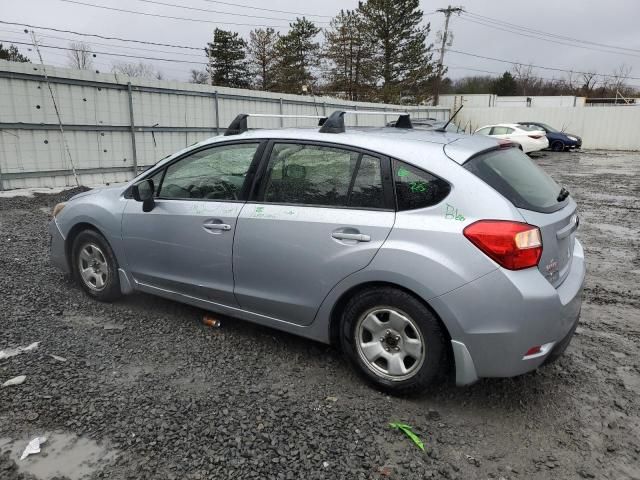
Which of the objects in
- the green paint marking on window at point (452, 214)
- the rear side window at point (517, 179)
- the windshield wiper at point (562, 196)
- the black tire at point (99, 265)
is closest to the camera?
the green paint marking on window at point (452, 214)

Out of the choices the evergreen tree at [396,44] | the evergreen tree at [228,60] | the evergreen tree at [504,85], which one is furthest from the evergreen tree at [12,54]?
the evergreen tree at [504,85]

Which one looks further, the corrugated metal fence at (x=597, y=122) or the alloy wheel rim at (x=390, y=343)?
the corrugated metal fence at (x=597, y=122)

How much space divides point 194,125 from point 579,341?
11125 millimetres

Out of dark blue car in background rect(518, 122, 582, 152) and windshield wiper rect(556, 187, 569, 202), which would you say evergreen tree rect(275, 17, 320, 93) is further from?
windshield wiper rect(556, 187, 569, 202)

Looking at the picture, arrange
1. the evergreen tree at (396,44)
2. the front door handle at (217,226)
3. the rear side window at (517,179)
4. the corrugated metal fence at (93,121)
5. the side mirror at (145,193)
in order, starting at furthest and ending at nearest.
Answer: the evergreen tree at (396,44), the corrugated metal fence at (93,121), the side mirror at (145,193), the front door handle at (217,226), the rear side window at (517,179)

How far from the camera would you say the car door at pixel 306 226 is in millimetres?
2875

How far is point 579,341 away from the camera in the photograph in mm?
3771

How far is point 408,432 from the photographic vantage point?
8.55 ft

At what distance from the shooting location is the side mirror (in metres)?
3.79

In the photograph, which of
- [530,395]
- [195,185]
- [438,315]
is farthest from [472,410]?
[195,185]

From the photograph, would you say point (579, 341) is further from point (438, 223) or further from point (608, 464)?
point (438, 223)

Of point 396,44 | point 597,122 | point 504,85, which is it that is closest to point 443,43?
point 396,44

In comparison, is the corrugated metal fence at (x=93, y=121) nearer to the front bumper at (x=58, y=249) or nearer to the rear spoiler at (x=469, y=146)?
the front bumper at (x=58, y=249)

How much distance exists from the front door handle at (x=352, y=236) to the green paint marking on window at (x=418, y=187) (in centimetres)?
38
